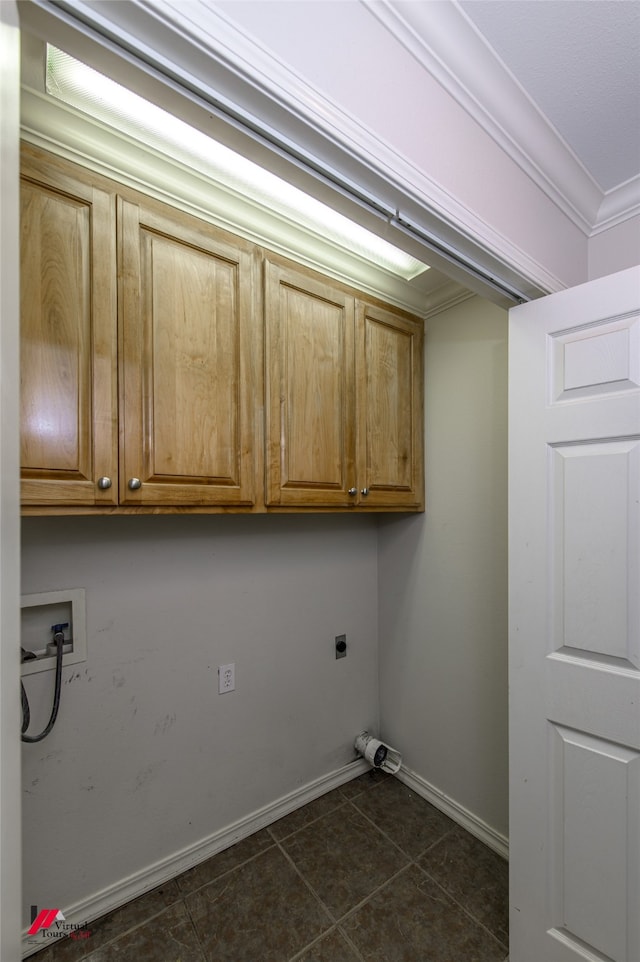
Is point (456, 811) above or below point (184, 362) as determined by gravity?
below

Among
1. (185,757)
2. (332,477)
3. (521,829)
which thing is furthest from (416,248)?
(185,757)

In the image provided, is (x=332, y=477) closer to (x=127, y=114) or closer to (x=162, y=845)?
(x=127, y=114)

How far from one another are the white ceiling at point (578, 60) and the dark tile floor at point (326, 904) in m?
2.47

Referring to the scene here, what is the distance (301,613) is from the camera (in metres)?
1.84

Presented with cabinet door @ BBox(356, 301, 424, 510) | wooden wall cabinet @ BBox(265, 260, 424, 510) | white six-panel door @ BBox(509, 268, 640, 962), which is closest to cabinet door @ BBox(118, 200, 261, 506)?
wooden wall cabinet @ BBox(265, 260, 424, 510)

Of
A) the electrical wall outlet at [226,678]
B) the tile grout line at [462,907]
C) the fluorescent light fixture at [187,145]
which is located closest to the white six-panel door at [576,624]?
the tile grout line at [462,907]

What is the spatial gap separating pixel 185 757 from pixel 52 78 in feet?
6.97

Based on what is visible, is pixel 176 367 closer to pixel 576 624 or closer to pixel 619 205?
pixel 576 624

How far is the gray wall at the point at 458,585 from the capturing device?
63.7 inches

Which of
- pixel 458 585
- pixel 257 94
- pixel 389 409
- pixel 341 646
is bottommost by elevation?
pixel 341 646

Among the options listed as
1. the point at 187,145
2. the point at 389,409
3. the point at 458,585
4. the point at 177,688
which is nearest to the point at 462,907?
the point at 458,585

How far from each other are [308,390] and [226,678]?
120cm

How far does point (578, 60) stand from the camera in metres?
0.96

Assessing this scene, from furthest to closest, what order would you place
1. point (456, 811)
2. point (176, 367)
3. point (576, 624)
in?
point (456, 811) → point (176, 367) → point (576, 624)
